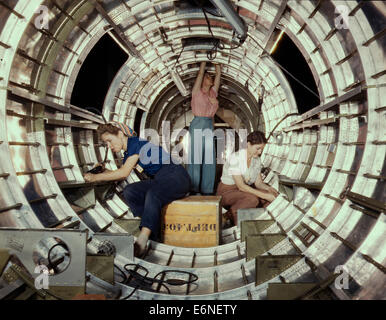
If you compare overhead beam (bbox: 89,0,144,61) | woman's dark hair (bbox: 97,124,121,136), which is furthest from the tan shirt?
overhead beam (bbox: 89,0,144,61)

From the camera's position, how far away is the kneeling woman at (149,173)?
4157 mm

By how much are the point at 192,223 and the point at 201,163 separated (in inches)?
103

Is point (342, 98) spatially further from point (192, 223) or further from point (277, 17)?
point (192, 223)

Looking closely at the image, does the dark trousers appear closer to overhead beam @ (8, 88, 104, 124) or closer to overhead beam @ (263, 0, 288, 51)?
overhead beam @ (8, 88, 104, 124)

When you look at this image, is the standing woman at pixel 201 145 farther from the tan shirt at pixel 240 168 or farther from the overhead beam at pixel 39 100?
the overhead beam at pixel 39 100

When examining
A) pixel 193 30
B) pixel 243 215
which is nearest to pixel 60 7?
pixel 193 30

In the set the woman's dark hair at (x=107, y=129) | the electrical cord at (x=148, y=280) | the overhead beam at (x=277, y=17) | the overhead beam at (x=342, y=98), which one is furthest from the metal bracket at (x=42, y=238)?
the overhead beam at (x=277, y=17)

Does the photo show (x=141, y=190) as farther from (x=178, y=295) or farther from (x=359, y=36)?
(x=359, y=36)

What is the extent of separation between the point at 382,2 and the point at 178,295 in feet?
10.7

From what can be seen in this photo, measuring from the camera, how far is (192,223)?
460 cm

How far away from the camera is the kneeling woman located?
4.16 m

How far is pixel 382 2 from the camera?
8.87 feet

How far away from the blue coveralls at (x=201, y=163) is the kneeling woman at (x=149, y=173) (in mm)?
2240
